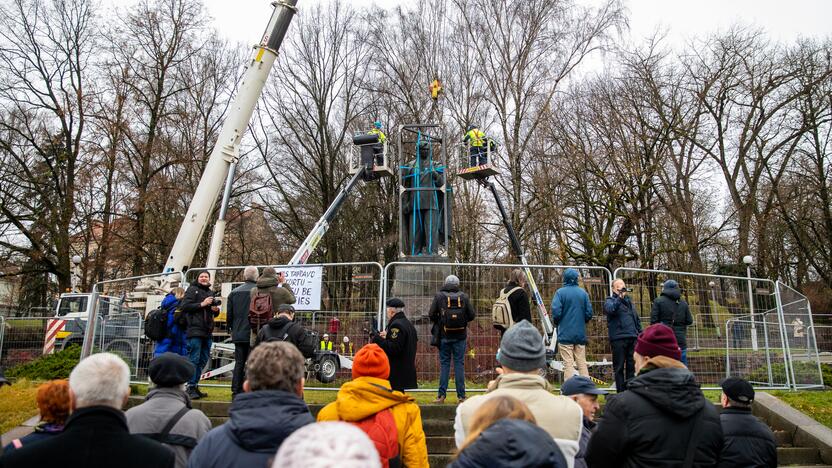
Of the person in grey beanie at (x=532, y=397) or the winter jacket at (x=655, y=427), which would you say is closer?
the person in grey beanie at (x=532, y=397)

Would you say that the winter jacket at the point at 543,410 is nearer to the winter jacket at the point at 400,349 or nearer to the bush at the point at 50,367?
the winter jacket at the point at 400,349

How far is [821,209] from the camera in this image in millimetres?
26078

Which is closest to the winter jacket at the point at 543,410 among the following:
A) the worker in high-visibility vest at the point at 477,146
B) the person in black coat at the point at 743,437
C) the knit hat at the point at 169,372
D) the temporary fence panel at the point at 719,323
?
the person in black coat at the point at 743,437

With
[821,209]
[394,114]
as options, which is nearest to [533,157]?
[394,114]

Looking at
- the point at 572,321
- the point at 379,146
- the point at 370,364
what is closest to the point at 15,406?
the point at 370,364

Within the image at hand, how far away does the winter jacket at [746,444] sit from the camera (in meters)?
3.94

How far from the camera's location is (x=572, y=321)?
26.7 feet

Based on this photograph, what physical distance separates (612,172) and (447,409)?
18670mm

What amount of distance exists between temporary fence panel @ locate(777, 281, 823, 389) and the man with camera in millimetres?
3706

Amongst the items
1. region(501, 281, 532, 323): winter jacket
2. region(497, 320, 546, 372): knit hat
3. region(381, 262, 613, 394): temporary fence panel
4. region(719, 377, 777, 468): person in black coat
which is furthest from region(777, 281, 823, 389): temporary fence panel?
region(497, 320, 546, 372): knit hat

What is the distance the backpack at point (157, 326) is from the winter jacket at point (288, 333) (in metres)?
2.50

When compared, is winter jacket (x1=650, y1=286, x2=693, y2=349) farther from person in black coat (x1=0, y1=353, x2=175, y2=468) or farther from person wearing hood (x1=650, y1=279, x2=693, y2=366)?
person in black coat (x1=0, y1=353, x2=175, y2=468)

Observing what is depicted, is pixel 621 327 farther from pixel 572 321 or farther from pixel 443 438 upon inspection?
pixel 443 438

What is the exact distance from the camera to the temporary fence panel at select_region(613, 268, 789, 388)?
33.1 feet
